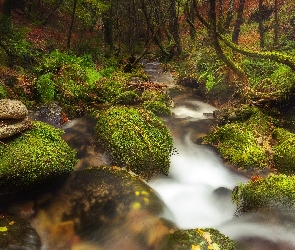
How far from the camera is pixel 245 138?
7.36 m

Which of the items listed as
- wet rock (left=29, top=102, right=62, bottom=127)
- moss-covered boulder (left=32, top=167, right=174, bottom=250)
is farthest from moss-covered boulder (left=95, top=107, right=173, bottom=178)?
wet rock (left=29, top=102, right=62, bottom=127)

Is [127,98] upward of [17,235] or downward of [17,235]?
upward

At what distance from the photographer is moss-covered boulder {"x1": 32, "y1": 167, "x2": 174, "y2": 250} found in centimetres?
435

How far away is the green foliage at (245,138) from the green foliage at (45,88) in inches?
170

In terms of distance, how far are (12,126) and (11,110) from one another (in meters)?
0.29

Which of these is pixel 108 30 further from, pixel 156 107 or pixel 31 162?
pixel 31 162

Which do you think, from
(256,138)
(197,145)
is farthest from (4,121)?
(256,138)

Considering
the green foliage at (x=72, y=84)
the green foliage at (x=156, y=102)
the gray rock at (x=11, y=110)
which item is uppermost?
the green foliage at (x=156, y=102)

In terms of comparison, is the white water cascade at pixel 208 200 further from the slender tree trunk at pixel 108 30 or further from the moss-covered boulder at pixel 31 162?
the slender tree trunk at pixel 108 30

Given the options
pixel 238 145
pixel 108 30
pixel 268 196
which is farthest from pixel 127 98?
pixel 108 30

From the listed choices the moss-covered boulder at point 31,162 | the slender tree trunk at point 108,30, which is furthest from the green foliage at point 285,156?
the slender tree trunk at point 108,30

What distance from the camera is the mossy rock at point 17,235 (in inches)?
156

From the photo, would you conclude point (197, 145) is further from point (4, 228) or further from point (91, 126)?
point (4, 228)

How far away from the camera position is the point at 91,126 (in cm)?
737
